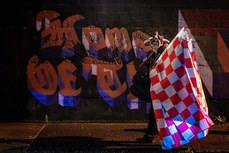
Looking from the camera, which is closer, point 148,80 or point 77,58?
point 148,80

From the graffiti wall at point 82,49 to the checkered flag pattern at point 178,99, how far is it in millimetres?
2137

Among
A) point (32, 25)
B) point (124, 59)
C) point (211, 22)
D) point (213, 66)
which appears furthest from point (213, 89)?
point (32, 25)

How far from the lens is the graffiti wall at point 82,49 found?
27.4ft

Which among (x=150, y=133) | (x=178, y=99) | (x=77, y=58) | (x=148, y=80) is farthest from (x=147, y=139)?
(x=77, y=58)

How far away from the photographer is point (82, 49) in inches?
331

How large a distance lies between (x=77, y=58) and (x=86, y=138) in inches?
72.1

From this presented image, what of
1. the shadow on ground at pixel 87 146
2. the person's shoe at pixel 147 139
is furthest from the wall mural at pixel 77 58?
the person's shoe at pixel 147 139

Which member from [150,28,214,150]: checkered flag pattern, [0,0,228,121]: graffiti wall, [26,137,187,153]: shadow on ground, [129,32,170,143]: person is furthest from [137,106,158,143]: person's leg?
[0,0,228,121]: graffiti wall

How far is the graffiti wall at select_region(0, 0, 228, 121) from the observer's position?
27.4ft

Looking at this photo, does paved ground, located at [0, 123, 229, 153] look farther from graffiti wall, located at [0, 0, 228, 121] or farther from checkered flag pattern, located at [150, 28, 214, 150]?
checkered flag pattern, located at [150, 28, 214, 150]

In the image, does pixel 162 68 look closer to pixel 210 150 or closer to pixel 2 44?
pixel 210 150

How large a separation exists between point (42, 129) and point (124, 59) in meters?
2.12

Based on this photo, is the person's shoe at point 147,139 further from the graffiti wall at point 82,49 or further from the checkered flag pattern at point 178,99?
the graffiti wall at point 82,49

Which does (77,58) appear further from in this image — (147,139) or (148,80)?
(147,139)
